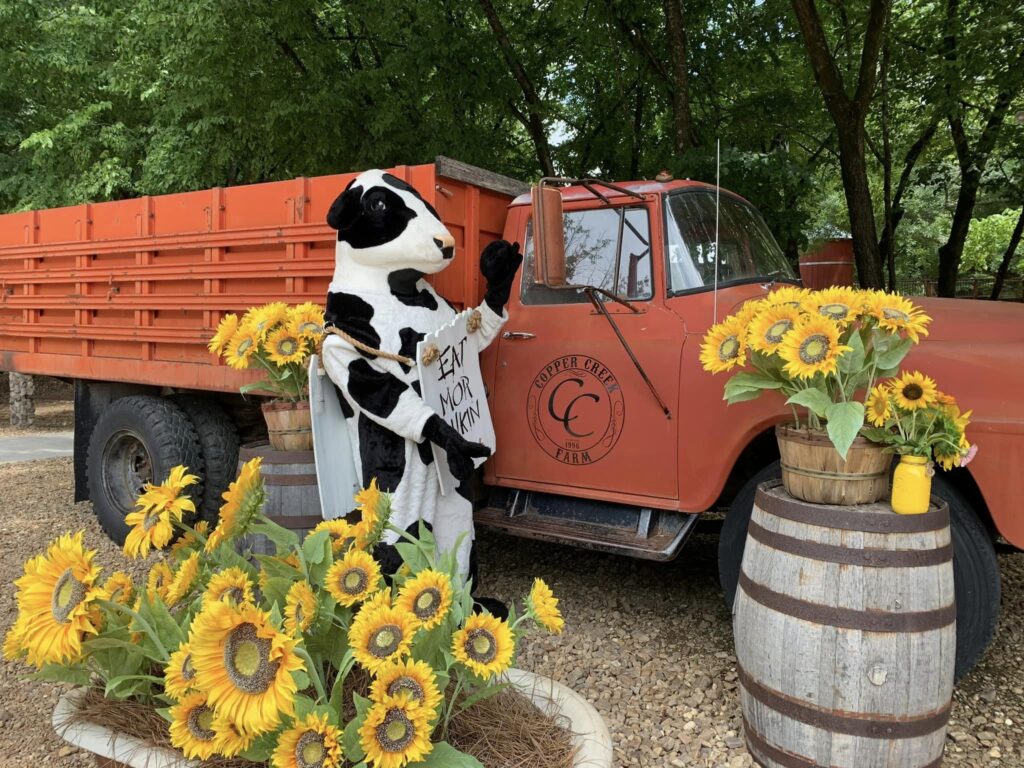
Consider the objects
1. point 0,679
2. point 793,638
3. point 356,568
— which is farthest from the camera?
point 0,679

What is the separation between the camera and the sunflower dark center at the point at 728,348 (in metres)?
2.14

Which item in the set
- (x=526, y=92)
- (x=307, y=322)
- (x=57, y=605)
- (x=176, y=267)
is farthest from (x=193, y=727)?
(x=526, y=92)

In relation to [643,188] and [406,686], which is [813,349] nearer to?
[406,686]

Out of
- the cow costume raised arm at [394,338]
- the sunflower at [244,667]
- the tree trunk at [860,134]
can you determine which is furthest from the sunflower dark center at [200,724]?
the tree trunk at [860,134]

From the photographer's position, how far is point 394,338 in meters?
2.84

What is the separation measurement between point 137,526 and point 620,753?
160cm

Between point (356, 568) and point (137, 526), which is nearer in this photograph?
point (356, 568)

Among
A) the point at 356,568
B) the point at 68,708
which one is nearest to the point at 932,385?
the point at 356,568

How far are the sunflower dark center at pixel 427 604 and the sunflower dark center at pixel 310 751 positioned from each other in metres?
0.30

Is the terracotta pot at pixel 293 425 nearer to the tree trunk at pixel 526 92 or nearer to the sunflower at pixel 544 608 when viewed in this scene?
the sunflower at pixel 544 608

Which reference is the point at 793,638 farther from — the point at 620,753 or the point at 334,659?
the point at 334,659

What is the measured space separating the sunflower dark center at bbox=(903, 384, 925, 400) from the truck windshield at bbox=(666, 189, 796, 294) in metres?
1.06

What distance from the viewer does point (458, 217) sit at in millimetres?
3385

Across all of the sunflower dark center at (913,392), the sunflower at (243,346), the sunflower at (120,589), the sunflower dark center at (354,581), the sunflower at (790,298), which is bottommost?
the sunflower at (120,589)
